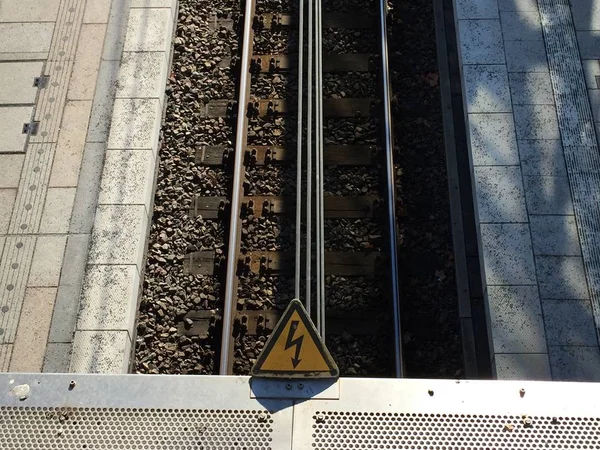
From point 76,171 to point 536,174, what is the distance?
5.34 metres

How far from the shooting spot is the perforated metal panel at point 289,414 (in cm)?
396

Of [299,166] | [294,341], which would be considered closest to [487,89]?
[299,166]

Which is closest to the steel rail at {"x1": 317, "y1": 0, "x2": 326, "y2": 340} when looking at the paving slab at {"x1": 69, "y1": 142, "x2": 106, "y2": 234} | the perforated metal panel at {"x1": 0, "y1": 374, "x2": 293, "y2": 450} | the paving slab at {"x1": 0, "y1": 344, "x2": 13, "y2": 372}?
the paving slab at {"x1": 69, "y1": 142, "x2": 106, "y2": 234}

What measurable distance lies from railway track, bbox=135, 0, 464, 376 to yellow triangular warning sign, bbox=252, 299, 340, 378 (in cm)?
237

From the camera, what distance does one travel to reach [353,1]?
30.7ft

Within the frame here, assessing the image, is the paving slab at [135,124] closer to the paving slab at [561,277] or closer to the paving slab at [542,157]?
the paving slab at [542,157]

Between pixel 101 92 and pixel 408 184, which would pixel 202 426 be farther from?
pixel 101 92

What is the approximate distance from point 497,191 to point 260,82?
3.18 meters

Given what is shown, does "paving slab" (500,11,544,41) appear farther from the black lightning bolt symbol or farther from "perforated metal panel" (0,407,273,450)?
"perforated metal panel" (0,407,273,450)

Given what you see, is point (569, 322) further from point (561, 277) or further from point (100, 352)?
point (100, 352)

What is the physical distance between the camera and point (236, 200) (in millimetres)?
7781

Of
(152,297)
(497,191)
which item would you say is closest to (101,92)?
(152,297)

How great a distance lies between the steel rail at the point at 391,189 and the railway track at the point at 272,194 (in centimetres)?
2

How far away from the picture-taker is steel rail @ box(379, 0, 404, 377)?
686cm
